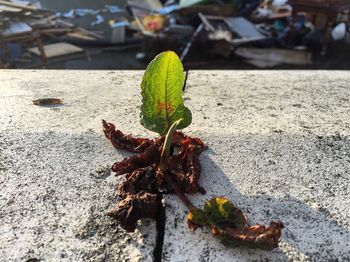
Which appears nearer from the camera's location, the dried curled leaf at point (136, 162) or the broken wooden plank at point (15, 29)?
the dried curled leaf at point (136, 162)

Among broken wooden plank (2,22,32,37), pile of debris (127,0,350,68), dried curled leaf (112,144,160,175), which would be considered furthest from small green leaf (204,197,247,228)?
broken wooden plank (2,22,32,37)

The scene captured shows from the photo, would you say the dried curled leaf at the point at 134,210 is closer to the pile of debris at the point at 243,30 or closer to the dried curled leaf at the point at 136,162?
the dried curled leaf at the point at 136,162

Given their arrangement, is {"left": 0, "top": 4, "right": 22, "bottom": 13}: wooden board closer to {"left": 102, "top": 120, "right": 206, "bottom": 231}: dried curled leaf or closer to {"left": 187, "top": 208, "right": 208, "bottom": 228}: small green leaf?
{"left": 102, "top": 120, "right": 206, "bottom": 231}: dried curled leaf

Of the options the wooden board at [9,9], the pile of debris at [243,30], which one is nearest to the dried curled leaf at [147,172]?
the pile of debris at [243,30]

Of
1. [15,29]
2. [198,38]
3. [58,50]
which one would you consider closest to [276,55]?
[198,38]

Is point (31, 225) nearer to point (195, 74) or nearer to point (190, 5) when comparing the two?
point (195, 74)
